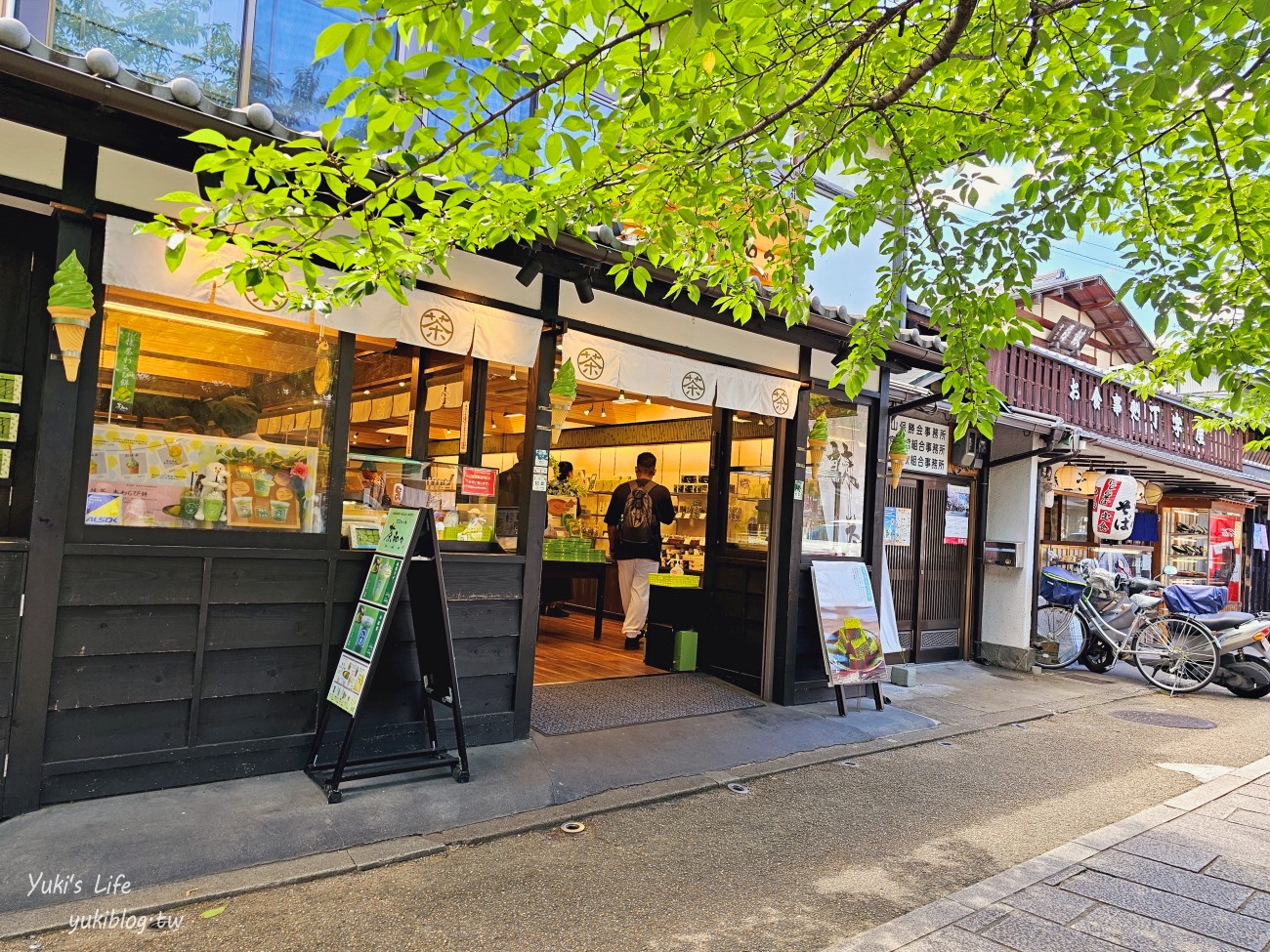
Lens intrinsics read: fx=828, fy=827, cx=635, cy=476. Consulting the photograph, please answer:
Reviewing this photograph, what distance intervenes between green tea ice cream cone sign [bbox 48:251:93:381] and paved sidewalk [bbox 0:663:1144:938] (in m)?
2.31

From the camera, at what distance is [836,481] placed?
28.0 feet

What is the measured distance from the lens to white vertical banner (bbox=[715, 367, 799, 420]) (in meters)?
7.41

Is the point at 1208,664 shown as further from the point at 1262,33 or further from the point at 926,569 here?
the point at 1262,33

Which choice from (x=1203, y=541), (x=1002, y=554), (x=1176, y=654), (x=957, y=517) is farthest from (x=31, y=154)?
(x=1203, y=541)

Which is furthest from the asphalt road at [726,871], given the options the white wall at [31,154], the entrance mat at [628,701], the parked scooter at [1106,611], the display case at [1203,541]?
the display case at [1203,541]

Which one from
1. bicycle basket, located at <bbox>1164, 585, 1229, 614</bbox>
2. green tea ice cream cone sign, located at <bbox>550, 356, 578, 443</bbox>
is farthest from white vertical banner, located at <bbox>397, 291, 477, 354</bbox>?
bicycle basket, located at <bbox>1164, 585, 1229, 614</bbox>

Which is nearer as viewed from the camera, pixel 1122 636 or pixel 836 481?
pixel 836 481

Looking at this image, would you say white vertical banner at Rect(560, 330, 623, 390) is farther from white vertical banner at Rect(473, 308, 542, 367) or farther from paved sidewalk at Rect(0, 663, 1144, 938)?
paved sidewalk at Rect(0, 663, 1144, 938)

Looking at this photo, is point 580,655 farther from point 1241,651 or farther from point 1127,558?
point 1127,558

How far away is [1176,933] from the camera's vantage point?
382cm

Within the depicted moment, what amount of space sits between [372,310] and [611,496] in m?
7.83

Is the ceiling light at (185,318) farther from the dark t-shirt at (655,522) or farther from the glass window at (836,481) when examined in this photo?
the dark t-shirt at (655,522)

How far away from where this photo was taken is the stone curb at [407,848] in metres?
3.52

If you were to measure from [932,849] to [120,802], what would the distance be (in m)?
4.51
